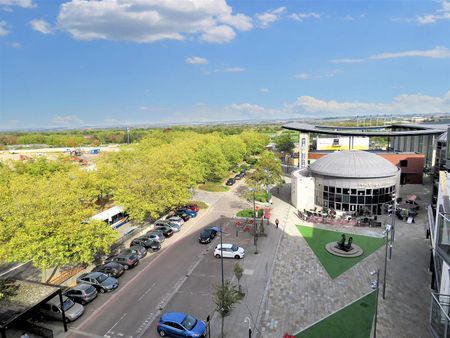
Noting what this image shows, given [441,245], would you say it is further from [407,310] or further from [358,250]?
[358,250]

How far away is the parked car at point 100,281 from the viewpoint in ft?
79.4

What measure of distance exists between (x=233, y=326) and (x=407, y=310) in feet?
Answer: 40.2

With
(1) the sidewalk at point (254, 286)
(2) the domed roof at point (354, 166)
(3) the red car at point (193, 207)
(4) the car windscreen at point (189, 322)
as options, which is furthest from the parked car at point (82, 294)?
(2) the domed roof at point (354, 166)

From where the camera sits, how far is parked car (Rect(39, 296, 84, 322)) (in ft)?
67.9

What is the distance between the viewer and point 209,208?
4788cm

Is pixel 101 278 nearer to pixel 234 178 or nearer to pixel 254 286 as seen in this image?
pixel 254 286

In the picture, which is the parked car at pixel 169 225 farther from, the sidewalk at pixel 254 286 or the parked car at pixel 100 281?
the parked car at pixel 100 281

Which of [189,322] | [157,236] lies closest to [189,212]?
[157,236]

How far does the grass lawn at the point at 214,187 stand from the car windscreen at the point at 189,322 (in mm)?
41245

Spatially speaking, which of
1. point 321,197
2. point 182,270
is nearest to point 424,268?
point 321,197

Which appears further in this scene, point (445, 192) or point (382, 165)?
point (382, 165)

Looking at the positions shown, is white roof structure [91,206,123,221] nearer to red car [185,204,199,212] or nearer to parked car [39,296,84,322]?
red car [185,204,199,212]

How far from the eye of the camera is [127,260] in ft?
91.9

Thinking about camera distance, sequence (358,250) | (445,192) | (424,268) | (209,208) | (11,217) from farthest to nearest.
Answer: (209,208) < (358,250) < (424,268) < (11,217) < (445,192)
